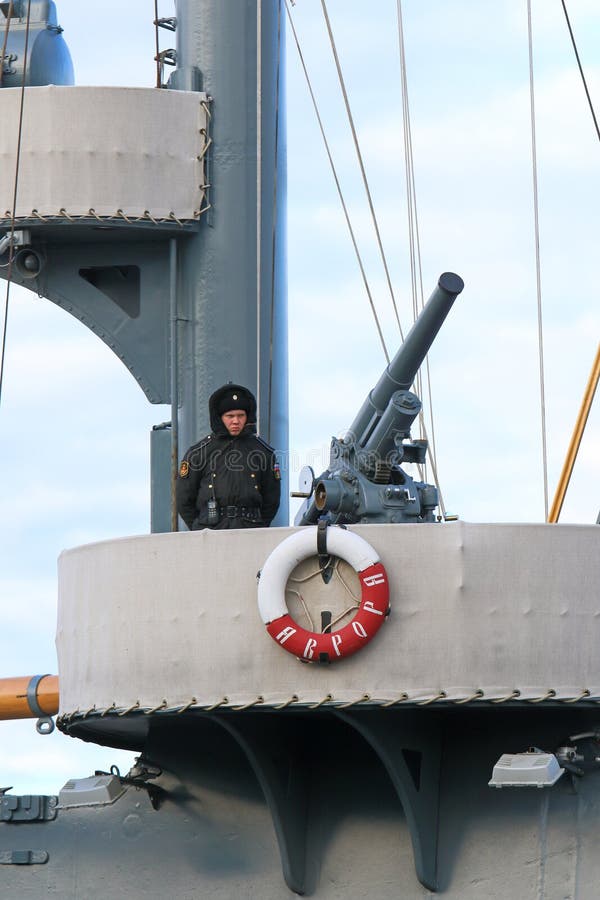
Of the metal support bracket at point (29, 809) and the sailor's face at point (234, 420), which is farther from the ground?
the sailor's face at point (234, 420)

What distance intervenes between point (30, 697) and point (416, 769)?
3746 mm

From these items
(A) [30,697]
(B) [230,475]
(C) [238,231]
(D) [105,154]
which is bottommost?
(A) [30,697]

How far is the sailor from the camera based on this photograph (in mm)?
13500

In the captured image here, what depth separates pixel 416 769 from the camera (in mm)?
13203

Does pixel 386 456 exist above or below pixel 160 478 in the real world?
below

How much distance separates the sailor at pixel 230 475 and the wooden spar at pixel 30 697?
2593mm

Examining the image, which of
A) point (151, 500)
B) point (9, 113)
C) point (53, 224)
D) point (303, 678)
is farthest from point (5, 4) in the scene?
point (303, 678)

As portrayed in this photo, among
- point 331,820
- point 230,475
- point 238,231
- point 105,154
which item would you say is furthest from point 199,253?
point 331,820

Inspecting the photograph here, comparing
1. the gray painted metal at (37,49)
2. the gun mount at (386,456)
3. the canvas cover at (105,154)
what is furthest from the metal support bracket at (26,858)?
the gray painted metal at (37,49)

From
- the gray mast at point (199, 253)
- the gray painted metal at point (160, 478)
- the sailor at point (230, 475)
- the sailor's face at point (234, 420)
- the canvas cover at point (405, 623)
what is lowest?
the canvas cover at point (405, 623)

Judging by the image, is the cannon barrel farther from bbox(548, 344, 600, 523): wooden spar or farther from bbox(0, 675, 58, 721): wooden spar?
bbox(0, 675, 58, 721): wooden spar

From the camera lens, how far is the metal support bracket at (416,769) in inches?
502

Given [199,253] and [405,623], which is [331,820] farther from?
[199,253]

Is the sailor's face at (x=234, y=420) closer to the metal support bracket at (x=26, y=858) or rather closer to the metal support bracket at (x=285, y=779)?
the metal support bracket at (x=285, y=779)
